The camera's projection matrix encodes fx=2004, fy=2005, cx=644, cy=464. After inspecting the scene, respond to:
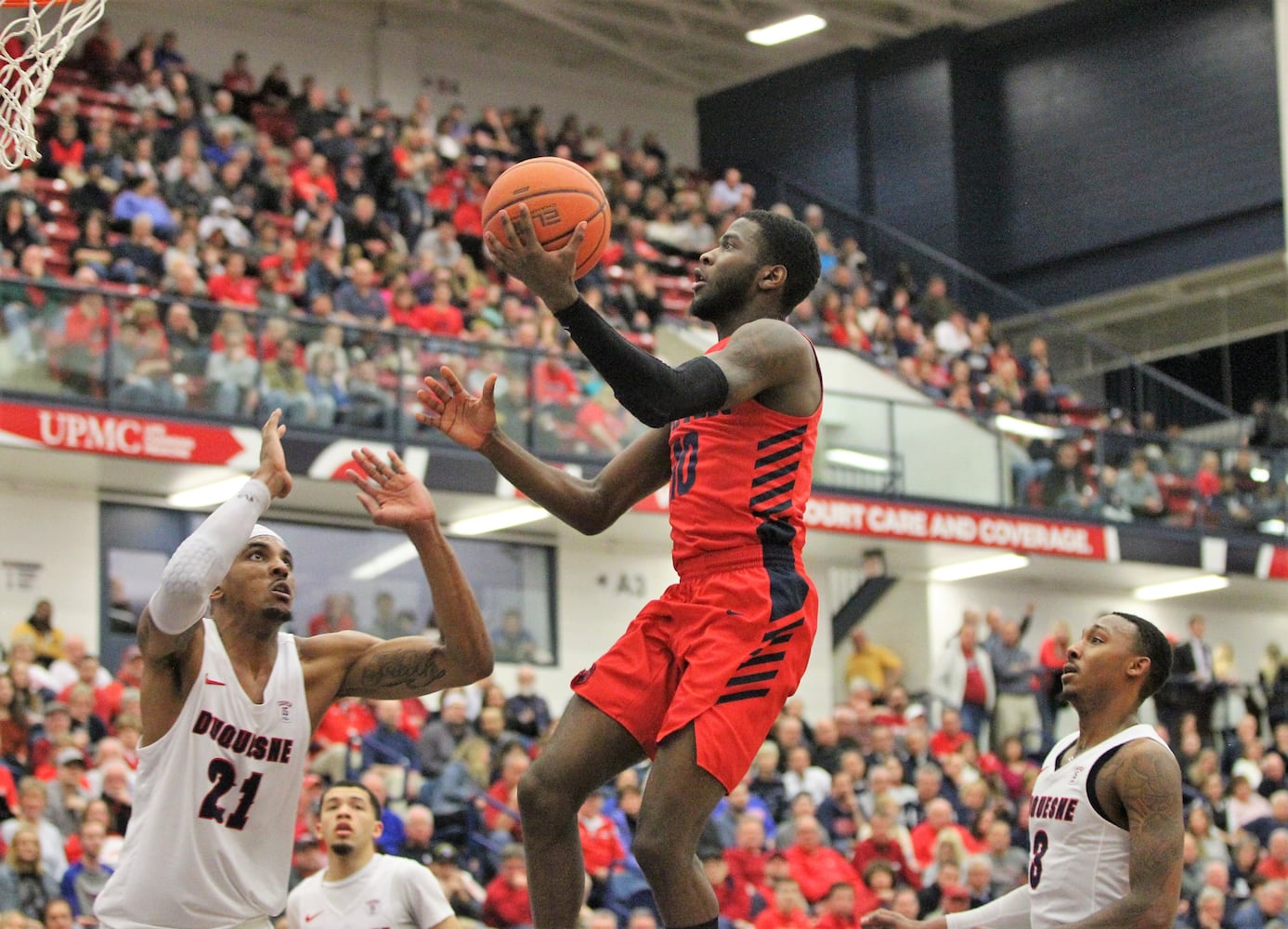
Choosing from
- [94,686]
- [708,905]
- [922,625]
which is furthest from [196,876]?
[922,625]

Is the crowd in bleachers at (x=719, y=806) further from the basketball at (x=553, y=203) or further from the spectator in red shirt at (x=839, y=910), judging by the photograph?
the basketball at (x=553, y=203)

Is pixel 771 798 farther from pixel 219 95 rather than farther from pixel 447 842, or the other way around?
pixel 219 95

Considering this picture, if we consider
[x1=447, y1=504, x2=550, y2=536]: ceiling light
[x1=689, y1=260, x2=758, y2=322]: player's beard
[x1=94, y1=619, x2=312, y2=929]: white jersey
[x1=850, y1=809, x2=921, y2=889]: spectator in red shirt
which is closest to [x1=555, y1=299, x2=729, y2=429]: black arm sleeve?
[x1=689, y1=260, x2=758, y2=322]: player's beard

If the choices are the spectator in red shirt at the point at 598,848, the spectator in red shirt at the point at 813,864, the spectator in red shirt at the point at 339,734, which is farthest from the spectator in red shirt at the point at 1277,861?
the spectator in red shirt at the point at 339,734

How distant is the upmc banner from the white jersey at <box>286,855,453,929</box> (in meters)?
9.56

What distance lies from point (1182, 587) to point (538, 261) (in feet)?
71.5

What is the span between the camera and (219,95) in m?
22.0

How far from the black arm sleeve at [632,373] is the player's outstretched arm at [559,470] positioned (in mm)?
804

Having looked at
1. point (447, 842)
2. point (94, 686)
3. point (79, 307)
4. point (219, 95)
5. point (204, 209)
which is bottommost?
point (447, 842)

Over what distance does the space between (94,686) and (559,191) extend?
9.91 m

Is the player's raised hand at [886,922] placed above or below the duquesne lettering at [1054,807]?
below

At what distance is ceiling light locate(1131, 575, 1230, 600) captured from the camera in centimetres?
2552

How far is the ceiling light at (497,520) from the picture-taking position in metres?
20.7

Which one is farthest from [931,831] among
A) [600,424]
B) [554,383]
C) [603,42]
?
[603,42]
